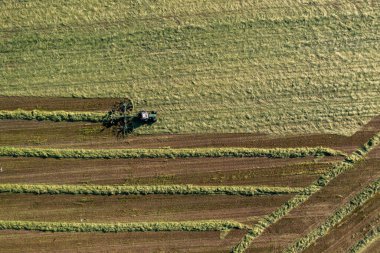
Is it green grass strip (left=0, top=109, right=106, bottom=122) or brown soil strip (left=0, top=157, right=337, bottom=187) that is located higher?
green grass strip (left=0, top=109, right=106, bottom=122)

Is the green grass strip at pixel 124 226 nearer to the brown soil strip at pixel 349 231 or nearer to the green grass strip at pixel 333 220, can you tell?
the green grass strip at pixel 333 220

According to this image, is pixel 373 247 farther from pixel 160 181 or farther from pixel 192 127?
pixel 160 181

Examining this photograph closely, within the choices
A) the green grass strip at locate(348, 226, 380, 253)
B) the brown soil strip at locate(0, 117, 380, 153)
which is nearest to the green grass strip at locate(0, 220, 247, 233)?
the brown soil strip at locate(0, 117, 380, 153)

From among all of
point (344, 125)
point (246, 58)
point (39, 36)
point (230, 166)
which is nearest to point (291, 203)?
point (230, 166)

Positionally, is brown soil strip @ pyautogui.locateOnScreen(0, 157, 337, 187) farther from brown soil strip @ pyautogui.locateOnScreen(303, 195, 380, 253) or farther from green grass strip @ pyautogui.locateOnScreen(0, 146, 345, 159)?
brown soil strip @ pyautogui.locateOnScreen(303, 195, 380, 253)

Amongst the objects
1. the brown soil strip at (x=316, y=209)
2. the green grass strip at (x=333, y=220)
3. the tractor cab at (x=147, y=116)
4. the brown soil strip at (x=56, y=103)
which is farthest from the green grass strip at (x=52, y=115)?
the green grass strip at (x=333, y=220)

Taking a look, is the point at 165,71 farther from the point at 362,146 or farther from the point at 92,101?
the point at 362,146
